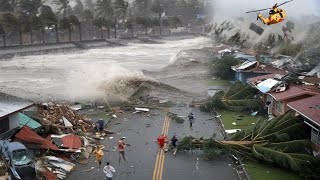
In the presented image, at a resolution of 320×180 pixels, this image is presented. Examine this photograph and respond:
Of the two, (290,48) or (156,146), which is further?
(290,48)

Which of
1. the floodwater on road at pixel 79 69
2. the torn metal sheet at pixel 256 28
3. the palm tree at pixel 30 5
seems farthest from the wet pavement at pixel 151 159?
the palm tree at pixel 30 5

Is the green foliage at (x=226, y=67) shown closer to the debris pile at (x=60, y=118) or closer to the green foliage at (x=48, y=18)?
the debris pile at (x=60, y=118)

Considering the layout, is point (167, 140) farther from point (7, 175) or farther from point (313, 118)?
point (7, 175)

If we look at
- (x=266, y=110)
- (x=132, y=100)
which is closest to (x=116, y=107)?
(x=132, y=100)

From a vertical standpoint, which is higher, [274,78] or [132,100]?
[274,78]

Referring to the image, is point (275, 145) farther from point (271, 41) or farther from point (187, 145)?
point (271, 41)

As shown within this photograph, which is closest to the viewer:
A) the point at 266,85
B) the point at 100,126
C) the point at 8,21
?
the point at 100,126

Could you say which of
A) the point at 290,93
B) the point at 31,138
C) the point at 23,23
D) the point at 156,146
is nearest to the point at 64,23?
the point at 23,23
